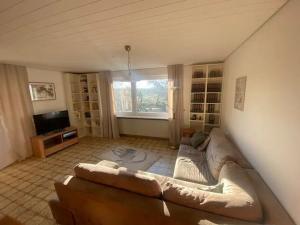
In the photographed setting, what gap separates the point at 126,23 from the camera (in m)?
1.46

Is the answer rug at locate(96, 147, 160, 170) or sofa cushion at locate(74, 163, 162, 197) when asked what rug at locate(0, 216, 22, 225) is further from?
rug at locate(96, 147, 160, 170)

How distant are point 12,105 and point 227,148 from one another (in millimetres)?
4374

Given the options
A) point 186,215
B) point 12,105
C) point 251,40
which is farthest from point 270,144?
point 12,105

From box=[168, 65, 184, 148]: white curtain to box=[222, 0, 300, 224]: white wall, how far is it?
Result: 1982 millimetres

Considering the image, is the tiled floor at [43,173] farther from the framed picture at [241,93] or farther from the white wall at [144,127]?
the framed picture at [241,93]

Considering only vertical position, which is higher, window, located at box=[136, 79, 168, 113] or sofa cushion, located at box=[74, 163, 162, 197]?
window, located at box=[136, 79, 168, 113]

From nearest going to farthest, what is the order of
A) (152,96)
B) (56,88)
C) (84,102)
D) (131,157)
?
(131,157)
(56,88)
(152,96)
(84,102)

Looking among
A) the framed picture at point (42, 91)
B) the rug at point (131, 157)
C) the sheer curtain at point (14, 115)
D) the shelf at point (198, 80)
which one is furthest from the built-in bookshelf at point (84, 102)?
the shelf at point (198, 80)

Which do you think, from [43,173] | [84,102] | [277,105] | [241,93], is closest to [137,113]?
[84,102]

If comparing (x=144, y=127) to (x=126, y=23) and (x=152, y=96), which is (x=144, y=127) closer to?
(x=152, y=96)

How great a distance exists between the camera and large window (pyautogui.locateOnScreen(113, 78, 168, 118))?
14.6ft

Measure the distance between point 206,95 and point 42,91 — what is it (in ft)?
14.3

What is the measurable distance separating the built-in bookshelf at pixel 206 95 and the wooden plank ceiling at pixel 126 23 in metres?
1.50

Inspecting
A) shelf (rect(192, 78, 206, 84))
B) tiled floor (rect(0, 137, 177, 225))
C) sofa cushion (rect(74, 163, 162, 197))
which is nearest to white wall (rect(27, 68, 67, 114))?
tiled floor (rect(0, 137, 177, 225))
